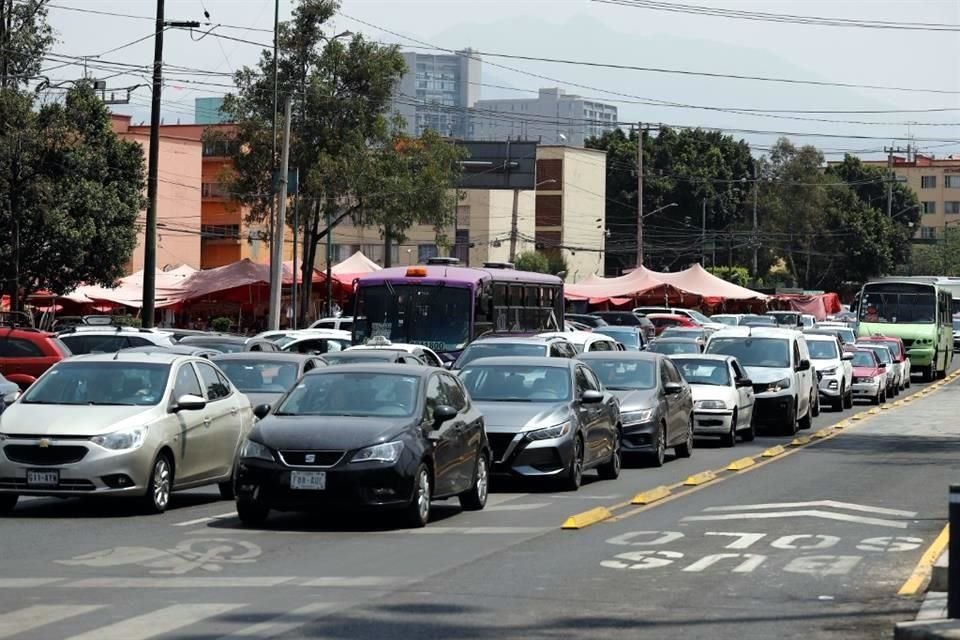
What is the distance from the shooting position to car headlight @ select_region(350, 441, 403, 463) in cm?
1580

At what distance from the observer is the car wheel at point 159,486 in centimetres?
1727

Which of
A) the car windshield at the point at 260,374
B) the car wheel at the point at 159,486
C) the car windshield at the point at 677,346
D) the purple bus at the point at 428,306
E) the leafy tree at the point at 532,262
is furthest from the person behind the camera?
the leafy tree at the point at 532,262

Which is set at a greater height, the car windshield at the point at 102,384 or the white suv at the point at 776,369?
the car windshield at the point at 102,384

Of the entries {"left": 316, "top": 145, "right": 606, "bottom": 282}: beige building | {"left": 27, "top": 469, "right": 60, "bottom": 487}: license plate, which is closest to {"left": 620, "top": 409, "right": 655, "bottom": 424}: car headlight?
{"left": 27, "top": 469, "right": 60, "bottom": 487}: license plate

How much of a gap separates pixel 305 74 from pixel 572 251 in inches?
2250

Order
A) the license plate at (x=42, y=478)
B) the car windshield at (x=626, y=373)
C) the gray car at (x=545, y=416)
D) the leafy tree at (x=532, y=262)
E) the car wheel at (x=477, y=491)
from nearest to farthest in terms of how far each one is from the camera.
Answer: the license plate at (x=42, y=478) < the car wheel at (x=477, y=491) < the gray car at (x=545, y=416) < the car windshield at (x=626, y=373) < the leafy tree at (x=532, y=262)

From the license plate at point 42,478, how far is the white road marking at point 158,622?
5.98 metres

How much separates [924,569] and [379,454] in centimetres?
486

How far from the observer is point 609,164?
432 feet

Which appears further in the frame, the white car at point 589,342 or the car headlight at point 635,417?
the white car at point 589,342

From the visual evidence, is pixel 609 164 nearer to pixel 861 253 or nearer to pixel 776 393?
pixel 861 253

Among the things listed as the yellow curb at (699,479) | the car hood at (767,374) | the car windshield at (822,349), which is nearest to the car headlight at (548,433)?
the yellow curb at (699,479)

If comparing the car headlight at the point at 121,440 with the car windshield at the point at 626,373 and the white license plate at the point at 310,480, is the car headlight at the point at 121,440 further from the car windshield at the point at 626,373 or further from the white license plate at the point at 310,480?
the car windshield at the point at 626,373

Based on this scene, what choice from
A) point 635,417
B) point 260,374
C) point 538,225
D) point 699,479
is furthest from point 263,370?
point 538,225
